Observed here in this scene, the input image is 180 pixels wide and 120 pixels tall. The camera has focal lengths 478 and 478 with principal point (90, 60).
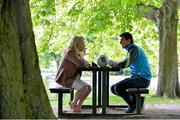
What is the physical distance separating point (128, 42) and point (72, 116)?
5.92 ft

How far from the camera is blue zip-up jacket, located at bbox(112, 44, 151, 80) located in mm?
9031

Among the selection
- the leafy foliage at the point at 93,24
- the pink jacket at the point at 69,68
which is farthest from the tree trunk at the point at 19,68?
the leafy foliage at the point at 93,24

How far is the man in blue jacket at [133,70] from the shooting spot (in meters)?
8.98

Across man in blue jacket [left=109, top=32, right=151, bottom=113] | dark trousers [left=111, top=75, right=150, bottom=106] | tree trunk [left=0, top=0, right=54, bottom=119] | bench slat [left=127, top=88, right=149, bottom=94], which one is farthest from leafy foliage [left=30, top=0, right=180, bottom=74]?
tree trunk [left=0, top=0, right=54, bottom=119]

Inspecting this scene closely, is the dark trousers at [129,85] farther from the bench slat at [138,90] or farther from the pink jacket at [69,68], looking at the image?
the pink jacket at [69,68]

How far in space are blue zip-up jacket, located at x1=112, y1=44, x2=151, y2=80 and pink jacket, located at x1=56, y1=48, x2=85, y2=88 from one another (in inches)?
32.0

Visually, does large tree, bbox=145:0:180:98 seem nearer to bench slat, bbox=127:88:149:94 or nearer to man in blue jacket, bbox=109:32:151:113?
man in blue jacket, bbox=109:32:151:113

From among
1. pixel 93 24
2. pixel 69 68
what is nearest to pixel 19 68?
pixel 69 68

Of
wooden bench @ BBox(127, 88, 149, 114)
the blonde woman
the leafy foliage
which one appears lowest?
wooden bench @ BBox(127, 88, 149, 114)

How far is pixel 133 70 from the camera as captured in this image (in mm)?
9211

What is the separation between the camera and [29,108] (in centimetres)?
608

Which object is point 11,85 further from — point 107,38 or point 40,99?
point 107,38

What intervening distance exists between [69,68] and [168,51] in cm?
868

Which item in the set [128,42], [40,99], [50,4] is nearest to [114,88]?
[128,42]
